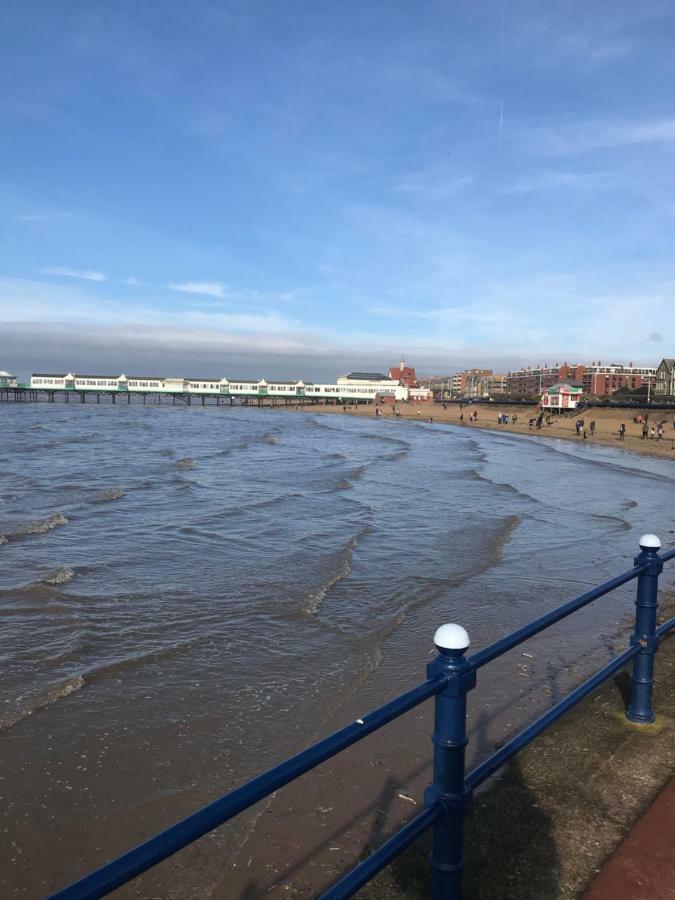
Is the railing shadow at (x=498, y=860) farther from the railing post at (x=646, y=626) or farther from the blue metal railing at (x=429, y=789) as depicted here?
the railing post at (x=646, y=626)

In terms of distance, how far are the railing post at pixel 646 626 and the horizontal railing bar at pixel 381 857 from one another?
2.04 m

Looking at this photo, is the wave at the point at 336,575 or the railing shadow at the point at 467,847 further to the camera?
the wave at the point at 336,575

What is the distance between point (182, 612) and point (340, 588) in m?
2.46

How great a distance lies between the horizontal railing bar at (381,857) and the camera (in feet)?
6.14

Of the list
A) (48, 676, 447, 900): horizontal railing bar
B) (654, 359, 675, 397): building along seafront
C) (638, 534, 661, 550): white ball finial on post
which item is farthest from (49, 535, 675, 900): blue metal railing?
(654, 359, 675, 397): building along seafront

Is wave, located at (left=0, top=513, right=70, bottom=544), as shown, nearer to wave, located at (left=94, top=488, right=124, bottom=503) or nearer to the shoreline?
wave, located at (left=94, top=488, right=124, bottom=503)

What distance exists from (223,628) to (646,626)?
17.7 ft

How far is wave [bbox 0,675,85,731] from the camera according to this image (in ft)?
18.8

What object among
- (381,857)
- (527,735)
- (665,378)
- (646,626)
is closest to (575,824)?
(527,735)

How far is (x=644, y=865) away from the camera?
2861mm

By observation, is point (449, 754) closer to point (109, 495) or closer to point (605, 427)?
point (109, 495)

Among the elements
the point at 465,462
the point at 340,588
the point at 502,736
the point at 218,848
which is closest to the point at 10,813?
the point at 218,848

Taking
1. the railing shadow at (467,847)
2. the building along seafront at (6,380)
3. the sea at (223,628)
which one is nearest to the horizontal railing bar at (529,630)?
the railing shadow at (467,847)

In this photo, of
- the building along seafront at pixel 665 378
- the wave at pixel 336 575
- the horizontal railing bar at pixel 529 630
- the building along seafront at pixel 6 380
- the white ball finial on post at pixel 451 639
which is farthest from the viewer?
the building along seafront at pixel 6 380
